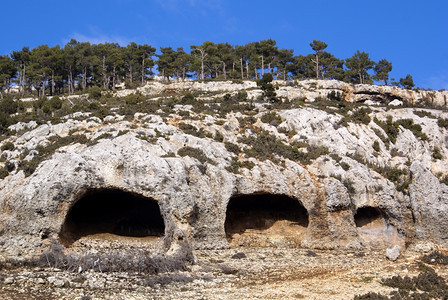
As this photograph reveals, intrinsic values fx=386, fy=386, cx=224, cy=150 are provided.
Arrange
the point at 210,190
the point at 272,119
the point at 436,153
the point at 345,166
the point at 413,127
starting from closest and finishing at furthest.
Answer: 1. the point at 210,190
2. the point at 345,166
3. the point at 436,153
4. the point at 272,119
5. the point at 413,127

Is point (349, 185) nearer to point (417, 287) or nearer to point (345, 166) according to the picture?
point (345, 166)

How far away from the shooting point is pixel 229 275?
2173 cm

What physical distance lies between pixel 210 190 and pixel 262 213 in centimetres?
695

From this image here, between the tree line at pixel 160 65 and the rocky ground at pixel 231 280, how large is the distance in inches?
2266

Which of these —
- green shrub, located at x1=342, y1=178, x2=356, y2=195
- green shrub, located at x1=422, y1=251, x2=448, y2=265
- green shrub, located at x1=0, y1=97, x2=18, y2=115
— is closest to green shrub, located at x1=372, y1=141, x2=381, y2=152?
green shrub, located at x1=342, y1=178, x2=356, y2=195

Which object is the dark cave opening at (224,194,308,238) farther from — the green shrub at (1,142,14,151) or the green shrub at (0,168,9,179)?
the green shrub at (1,142,14,151)

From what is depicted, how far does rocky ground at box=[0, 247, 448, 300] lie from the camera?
1766 cm

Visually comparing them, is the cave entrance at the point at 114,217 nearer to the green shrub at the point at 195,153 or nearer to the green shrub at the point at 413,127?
the green shrub at the point at 195,153

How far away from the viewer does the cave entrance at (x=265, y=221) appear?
3136 centimetres

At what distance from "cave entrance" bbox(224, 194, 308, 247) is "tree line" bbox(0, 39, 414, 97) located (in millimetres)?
48432

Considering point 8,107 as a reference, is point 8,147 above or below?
below

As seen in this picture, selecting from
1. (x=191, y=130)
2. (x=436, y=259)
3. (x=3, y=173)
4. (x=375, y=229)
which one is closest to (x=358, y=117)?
(x=375, y=229)

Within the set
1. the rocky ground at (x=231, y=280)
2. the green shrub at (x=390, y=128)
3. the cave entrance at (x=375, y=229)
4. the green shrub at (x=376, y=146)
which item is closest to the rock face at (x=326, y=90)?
the green shrub at (x=390, y=128)

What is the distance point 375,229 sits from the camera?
33125 mm
